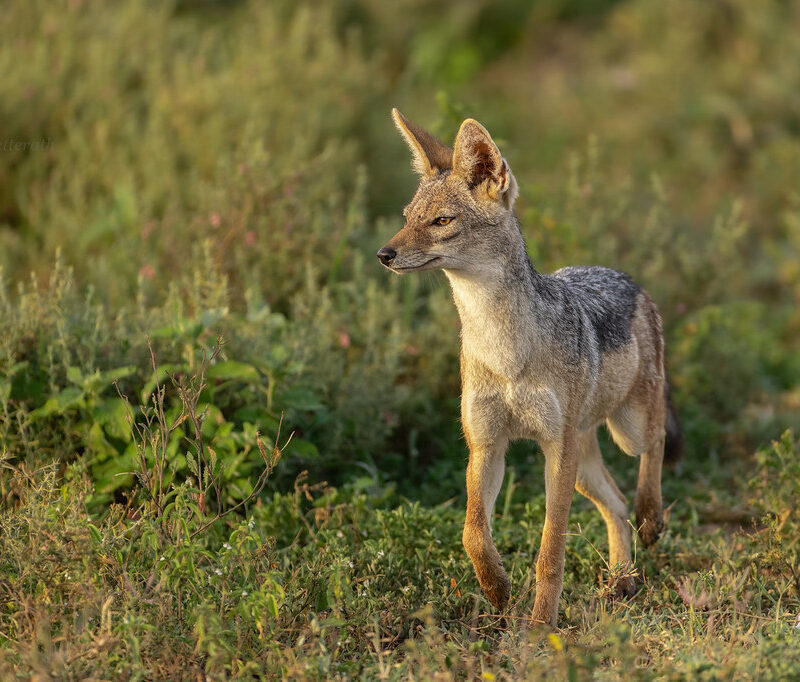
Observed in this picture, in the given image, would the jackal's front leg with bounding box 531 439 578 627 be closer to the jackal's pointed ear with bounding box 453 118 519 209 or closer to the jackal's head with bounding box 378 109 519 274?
the jackal's head with bounding box 378 109 519 274

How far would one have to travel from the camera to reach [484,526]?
182 inches

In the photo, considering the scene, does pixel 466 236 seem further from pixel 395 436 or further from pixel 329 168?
pixel 329 168

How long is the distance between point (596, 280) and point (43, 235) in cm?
476

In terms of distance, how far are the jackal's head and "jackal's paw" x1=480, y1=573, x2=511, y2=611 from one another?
53.0 inches

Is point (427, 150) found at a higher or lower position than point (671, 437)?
higher

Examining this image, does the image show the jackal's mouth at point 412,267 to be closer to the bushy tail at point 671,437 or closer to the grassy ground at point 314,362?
the grassy ground at point 314,362

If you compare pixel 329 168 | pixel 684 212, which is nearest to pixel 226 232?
pixel 329 168

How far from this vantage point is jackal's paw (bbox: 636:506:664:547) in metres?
5.40

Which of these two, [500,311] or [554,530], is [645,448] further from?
[500,311]

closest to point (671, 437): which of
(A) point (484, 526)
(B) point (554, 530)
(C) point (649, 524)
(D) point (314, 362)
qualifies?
(C) point (649, 524)

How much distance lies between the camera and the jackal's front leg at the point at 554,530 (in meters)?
4.58

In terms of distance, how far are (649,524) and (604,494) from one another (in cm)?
27

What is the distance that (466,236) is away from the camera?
4.55 meters

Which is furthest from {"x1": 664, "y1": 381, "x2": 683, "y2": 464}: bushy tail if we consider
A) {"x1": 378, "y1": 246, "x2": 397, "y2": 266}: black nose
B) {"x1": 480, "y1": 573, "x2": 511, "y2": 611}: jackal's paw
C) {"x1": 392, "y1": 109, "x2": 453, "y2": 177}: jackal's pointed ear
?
{"x1": 378, "y1": 246, "x2": 397, "y2": 266}: black nose
